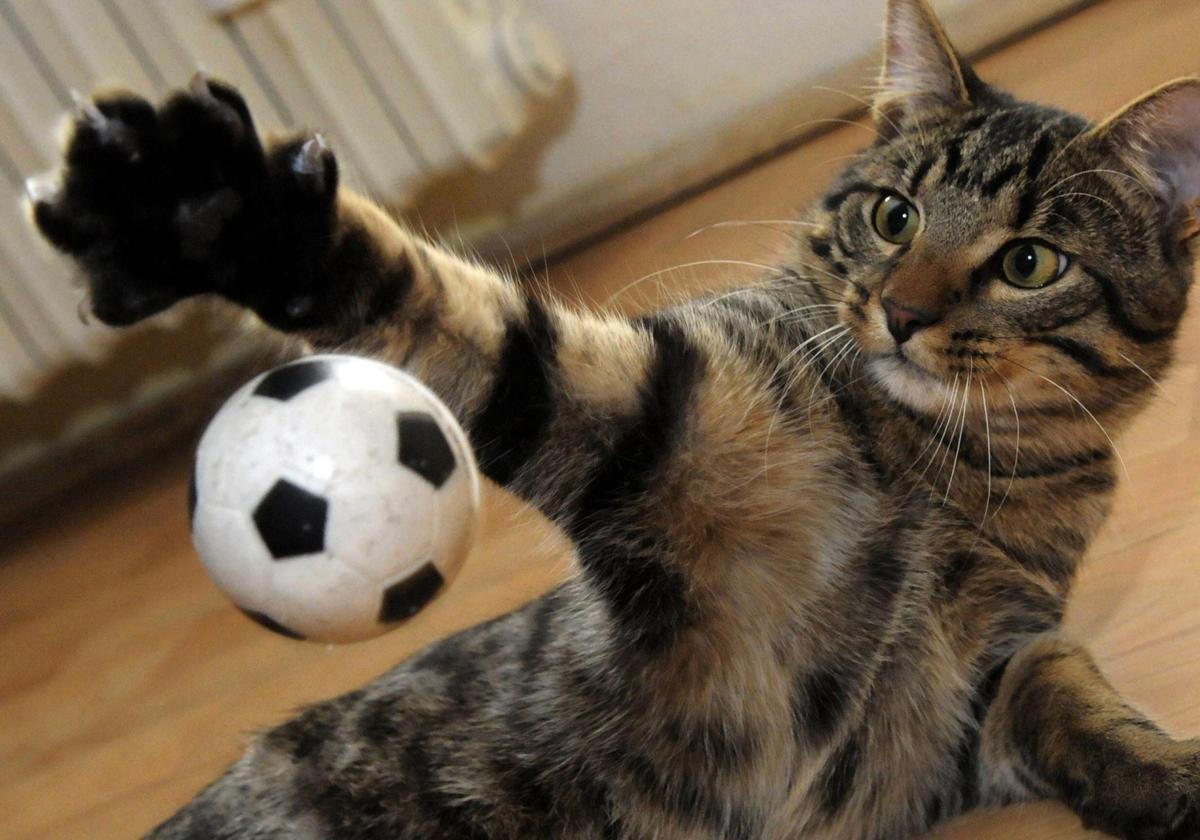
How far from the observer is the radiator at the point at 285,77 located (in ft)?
7.01

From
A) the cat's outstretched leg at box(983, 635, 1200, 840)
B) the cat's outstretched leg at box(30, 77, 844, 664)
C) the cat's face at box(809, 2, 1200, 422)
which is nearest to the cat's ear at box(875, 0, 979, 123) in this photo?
the cat's face at box(809, 2, 1200, 422)

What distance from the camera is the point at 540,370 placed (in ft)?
3.86

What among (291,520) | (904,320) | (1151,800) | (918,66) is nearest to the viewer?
(291,520)

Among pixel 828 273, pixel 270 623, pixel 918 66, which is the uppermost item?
pixel 270 623

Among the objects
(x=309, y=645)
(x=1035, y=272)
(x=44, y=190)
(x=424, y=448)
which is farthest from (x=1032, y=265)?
(x=309, y=645)

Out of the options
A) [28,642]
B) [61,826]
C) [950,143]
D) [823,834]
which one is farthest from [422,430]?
[28,642]

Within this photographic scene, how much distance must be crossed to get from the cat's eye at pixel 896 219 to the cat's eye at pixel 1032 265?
0.13m

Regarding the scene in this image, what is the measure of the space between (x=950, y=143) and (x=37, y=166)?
5.46ft

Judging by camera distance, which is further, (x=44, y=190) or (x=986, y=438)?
(x=986, y=438)

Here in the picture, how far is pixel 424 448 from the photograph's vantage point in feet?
3.02

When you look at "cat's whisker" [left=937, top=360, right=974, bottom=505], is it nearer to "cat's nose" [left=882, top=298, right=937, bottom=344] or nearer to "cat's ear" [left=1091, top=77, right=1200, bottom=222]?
"cat's nose" [left=882, top=298, right=937, bottom=344]

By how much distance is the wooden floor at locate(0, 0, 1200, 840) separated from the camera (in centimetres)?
143

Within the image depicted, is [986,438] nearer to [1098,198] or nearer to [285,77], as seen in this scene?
[1098,198]

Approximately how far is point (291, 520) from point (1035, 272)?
88cm
